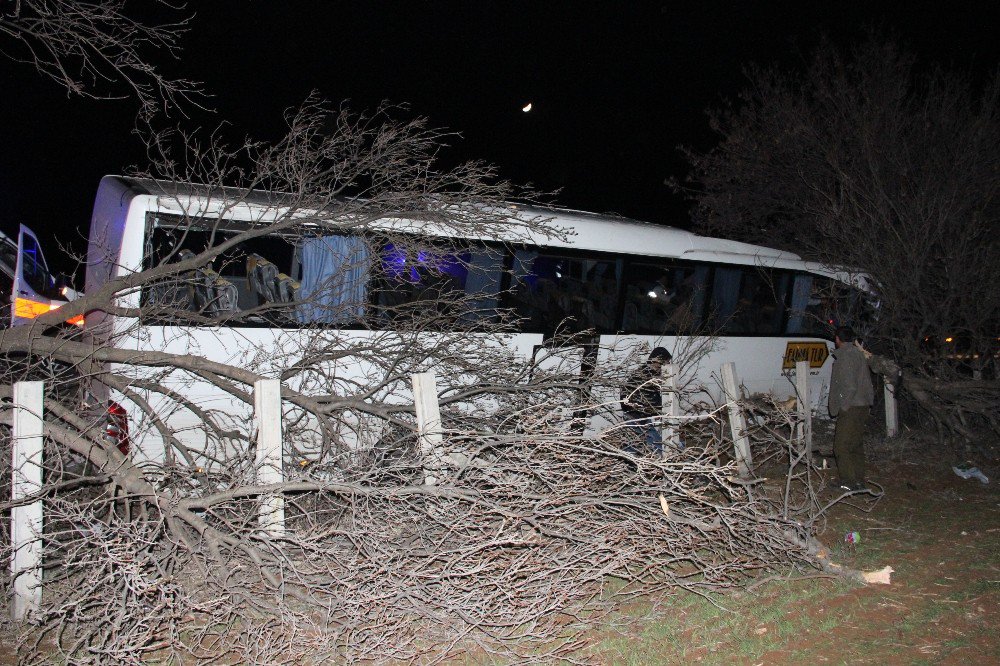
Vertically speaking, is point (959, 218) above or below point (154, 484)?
above

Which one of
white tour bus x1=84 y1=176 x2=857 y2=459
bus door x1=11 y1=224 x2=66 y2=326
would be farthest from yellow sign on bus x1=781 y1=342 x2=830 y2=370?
bus door x1=11 y1=224 x2=66 y2=326

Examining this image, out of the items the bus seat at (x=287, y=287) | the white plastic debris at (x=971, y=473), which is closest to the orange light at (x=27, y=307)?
the bus seat at (x=287, y=287)

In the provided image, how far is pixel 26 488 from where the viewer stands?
13.5 feet

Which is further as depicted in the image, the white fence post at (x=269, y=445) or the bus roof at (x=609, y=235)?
the bus roof at (x=609, y=235)

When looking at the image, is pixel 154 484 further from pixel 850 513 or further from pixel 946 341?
pixel 946 341

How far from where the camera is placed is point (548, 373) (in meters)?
6.95

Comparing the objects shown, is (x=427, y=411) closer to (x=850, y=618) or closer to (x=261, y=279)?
(x=261, y=279)

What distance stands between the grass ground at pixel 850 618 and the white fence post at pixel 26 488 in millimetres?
3327

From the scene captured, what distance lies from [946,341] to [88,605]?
10.8 m

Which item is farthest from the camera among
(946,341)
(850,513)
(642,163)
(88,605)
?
(642,163)

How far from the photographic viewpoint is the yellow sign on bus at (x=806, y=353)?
11.4m

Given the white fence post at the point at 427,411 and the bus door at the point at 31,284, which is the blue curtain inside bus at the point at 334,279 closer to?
the white fence post at the point at 427,411

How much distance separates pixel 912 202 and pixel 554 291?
600 cm

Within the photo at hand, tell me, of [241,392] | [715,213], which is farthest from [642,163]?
[241,392]
